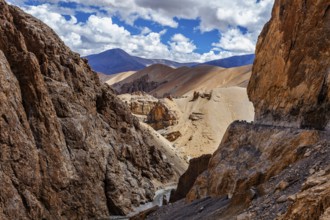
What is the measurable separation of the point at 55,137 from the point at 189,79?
409ft

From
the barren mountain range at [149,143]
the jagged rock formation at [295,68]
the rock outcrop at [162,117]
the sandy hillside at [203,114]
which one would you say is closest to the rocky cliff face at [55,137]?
the barren mountain range at [149,143]

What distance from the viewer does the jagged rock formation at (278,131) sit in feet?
50.1

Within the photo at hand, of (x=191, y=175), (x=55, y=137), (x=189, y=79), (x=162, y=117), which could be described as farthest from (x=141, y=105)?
(x=189, y=79)

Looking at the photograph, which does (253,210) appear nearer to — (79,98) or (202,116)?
(79,98)

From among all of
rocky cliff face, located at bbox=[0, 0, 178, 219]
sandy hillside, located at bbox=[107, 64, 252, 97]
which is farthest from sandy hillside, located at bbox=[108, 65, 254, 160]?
sandy hillside, located at bbox=[107, 64, 252, 97]

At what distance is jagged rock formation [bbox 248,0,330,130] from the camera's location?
19136 millimetres

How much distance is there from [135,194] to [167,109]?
4000 cm

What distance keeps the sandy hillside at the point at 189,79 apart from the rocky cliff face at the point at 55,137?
8577cm

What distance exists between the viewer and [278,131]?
777 inches

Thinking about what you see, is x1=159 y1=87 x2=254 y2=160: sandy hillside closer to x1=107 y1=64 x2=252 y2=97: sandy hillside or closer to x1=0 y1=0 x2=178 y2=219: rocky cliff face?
x1=0 y1=0 x2=178 y2=219: rocky cliff face

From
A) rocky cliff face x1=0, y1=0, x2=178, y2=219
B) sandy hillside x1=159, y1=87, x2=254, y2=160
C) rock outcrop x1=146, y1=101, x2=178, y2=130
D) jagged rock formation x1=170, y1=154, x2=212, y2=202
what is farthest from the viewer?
rock outcrop x1=146, y1=101, x2=178, y2=130

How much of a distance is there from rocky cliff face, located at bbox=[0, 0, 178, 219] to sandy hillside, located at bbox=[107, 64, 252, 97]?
8577 centimetres

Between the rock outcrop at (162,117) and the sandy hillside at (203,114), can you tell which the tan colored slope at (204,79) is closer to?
the sandy hillside at (203,114)

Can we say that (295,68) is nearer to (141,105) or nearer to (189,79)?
(141,105)
